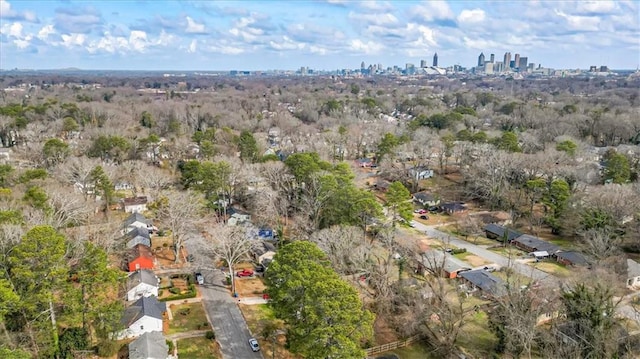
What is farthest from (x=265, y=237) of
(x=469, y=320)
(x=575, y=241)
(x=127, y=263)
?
(x=575, y=241)

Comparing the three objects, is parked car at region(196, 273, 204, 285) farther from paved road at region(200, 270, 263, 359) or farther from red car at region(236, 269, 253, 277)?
red car at region(236, 269, 253, 277)

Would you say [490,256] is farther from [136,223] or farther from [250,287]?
[136,223]

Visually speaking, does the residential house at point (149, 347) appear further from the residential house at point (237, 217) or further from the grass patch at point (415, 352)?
the residential house at point (237, 217)

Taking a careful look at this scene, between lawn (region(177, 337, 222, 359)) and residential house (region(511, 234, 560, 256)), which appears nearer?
lawn (region(177, 337, 222, 359))

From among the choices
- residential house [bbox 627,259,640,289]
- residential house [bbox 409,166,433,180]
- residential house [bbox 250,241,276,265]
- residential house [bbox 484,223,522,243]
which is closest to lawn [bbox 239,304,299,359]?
residential house [bbox 250,241,276,265]

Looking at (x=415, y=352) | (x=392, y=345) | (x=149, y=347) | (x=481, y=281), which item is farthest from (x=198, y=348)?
(x=481, y=281)

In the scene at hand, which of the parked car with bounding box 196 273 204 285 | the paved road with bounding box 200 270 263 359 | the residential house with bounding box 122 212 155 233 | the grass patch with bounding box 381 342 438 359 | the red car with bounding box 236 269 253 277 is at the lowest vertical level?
the grass patch with bounding box 381 342 438 359
